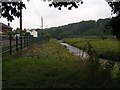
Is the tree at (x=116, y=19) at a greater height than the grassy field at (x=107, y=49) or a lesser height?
greater

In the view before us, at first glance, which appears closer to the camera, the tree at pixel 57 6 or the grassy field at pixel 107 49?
the tree at pixel 57 6

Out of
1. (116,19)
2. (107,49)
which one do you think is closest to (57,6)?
(116,19)

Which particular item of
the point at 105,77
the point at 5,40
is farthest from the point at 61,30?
the point at 105,77

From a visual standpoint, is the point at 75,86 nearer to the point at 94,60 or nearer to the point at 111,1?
the point at 94,60

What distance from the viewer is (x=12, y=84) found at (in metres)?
9.97

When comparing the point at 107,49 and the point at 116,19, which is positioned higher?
the point at 116,19

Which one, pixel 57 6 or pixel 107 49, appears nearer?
pixel 57 6

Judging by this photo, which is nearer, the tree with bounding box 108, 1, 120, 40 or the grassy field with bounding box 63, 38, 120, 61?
the tree with bounding box 108, 1, 120, 40

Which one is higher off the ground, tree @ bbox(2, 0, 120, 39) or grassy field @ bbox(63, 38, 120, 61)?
tree @ bbox(2, 0, 120, 39)

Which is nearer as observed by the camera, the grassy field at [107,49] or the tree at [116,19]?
the tree at [116,19]

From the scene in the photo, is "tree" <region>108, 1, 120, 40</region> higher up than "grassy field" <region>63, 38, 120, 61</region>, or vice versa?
"tree" <region>108, 1, 120, 40</region>

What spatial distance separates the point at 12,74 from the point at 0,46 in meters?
6.24

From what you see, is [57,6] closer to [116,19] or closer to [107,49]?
[116,19]

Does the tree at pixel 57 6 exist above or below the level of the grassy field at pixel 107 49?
above
